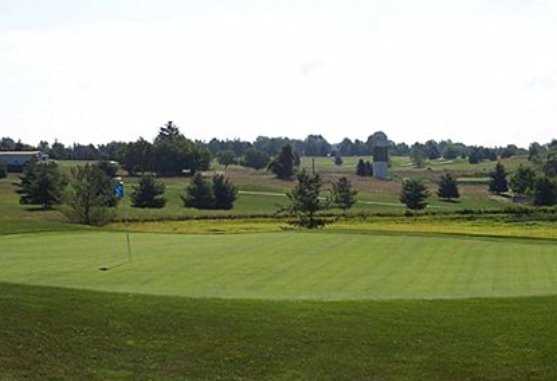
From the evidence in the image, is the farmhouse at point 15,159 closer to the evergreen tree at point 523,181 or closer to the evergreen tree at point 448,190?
the evergreen tree at point 448,190

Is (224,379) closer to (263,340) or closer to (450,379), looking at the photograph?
(263,340)

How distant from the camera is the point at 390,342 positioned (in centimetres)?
1842

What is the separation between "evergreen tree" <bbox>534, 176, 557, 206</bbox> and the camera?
10650 cm

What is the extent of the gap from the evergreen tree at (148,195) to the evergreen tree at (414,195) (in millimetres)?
26997

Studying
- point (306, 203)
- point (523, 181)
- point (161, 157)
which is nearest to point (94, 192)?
point (306, 203)

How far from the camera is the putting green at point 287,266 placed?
24.0 metres

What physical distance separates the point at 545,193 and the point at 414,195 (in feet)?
54.1

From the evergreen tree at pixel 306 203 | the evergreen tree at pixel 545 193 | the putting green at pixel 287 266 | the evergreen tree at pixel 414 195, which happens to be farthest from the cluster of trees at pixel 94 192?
the evergreen tree at pixel 545 193

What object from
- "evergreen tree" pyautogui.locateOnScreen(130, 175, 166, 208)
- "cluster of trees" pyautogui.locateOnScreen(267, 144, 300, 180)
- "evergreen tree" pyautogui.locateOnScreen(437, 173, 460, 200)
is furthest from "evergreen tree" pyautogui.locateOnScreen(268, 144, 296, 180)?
"evergreen tree" pyautogui.locateOnScreen(130, 175, 166, 208)

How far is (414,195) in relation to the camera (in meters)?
103

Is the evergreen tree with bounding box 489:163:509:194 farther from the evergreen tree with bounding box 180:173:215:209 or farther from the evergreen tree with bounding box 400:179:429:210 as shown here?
the evergreen tree with bounding box 180:173:215:209

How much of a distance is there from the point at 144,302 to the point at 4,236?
22.2 m

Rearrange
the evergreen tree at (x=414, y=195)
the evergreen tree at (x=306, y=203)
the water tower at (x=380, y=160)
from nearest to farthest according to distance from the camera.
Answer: the evergreen tree at (x=306, y=203), the evergreen tree at (x=414, y=195), the water tower at (x=380, y=160)

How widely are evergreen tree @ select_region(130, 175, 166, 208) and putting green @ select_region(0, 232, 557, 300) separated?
5814cm
